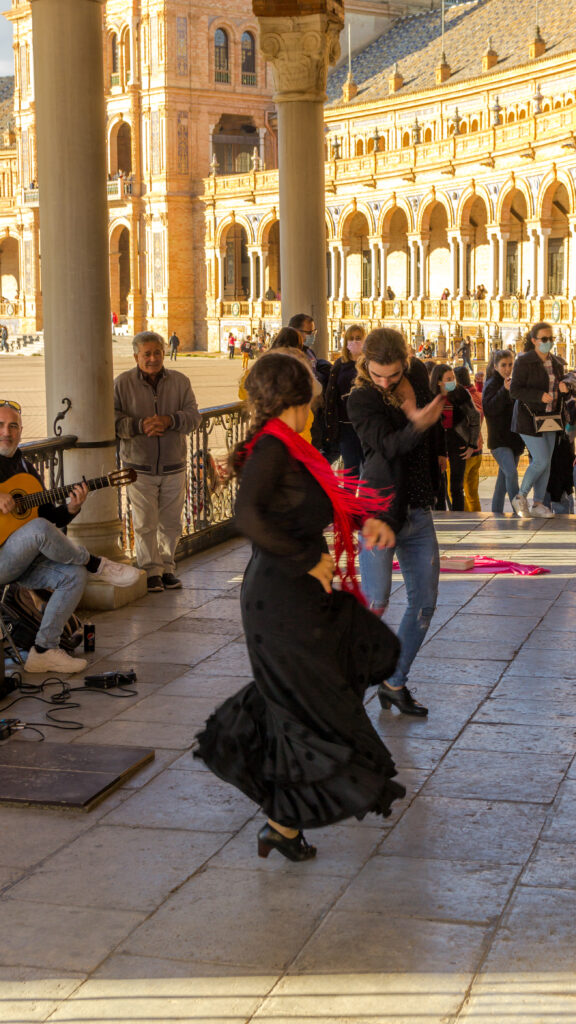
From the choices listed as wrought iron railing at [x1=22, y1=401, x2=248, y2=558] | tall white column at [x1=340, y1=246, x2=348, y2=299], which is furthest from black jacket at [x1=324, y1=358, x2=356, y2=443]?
tall white column at [x1=340, y1=246, x2=348, y2=299]

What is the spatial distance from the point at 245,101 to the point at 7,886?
6400 centimetres

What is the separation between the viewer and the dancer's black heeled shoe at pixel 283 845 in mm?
4016

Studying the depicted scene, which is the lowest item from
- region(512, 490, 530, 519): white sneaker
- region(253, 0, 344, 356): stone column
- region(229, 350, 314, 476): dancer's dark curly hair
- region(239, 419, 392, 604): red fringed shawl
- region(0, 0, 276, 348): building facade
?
region(512, 490, 530, 519): white sneaker

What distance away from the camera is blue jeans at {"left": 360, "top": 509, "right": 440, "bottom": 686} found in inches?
213

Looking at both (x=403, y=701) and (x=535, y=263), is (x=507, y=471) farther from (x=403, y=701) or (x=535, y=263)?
(x=535, y=263)

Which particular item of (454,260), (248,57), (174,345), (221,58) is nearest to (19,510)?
(454,260)

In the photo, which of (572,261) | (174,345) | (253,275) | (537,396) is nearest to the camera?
(537,396)

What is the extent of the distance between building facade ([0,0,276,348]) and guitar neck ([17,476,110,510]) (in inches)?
2233

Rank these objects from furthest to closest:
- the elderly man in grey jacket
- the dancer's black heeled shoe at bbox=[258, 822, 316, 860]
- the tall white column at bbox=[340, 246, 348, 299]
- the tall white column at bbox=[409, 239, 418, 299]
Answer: the tall white column at bbox=[340, 246, 348, 299], the tall white column at bbox=[409, 239, 418, 299], the elderly man in grey jacket, the dancer's black heeled shoe at bbox=[258, 822, 316, 860]

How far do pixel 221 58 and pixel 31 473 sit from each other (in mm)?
61298

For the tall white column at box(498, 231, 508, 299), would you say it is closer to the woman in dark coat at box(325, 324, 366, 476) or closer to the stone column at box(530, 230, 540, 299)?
the stone column at box(530, 230, 540, 299)

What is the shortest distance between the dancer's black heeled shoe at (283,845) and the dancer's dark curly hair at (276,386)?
1.20 metres

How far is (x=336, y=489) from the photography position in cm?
401

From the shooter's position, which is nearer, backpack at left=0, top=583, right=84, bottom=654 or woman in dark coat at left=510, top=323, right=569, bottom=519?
backpack at left=0, top=583, right=84, bottom=654
